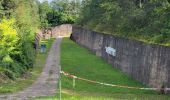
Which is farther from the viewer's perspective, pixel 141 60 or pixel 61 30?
pixel 61 30

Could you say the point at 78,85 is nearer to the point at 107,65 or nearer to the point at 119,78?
the point at 119,78

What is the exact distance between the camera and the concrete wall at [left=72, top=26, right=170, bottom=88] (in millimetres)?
23750

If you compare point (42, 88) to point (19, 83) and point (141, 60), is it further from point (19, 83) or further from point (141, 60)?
point (141, 60)

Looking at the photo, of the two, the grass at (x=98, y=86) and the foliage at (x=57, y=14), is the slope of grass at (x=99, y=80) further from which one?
the foliage at (x=57, y=14)

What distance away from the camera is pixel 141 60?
28266 millimetres

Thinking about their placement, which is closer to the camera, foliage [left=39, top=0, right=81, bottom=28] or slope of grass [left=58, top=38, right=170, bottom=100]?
slope of grass [left=58, top=38, right=170, bottom=100]

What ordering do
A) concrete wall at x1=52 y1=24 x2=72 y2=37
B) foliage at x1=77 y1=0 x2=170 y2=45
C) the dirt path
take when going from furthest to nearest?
1. concrete wall at x1=52 y1=24 x2=72 y2=37
2. foliage at x1=77 y1=0 x2=170 y2=45
3. the dirt path

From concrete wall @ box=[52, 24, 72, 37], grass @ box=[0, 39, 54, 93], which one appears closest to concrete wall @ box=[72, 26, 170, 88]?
grass @ box=[0, 39, 54, 93]

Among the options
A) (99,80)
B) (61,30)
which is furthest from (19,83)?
(61,30)

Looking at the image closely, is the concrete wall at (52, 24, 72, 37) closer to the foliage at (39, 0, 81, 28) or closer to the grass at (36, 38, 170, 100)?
the foliage at (39, 0, 81, 28)

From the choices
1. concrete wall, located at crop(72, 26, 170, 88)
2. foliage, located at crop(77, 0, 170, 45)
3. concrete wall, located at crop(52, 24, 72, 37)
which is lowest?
concrete wall, located at crop(52, 24, 72, 37)

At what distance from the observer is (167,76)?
905 inches

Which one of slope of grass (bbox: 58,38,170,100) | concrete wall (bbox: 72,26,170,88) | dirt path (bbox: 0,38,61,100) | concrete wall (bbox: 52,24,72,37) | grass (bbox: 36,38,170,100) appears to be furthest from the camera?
concrete wall (bbox: 52,24,72,37)

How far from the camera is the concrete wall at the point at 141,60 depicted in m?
23.8
